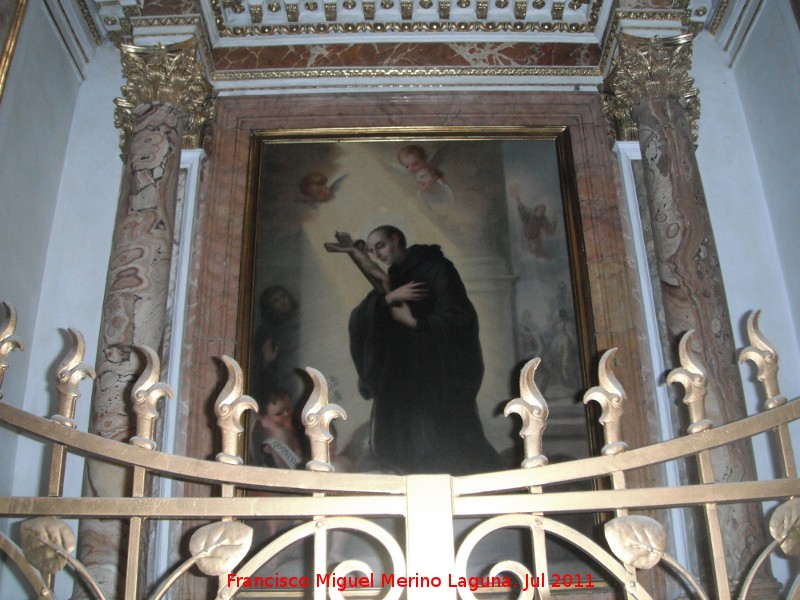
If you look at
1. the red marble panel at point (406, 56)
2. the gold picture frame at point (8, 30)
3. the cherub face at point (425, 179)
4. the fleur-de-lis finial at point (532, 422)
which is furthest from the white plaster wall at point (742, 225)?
the gold picture frame at point (8, 30)

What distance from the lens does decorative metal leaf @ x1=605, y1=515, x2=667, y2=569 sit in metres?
1.50

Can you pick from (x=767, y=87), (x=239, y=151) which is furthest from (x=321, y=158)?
(x=767, y=87)

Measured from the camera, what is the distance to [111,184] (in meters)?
5.01

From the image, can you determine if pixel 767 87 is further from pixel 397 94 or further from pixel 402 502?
pixel 402 502

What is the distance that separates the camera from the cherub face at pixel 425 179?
16.4ft

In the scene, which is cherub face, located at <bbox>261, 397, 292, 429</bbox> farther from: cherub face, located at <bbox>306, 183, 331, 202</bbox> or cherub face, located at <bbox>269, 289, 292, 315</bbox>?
cherub face, located at <bbox>306, 183, 331, 202</bbox>

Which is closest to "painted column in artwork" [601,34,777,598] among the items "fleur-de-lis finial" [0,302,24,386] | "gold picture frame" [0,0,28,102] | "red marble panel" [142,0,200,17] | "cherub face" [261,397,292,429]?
"cherub face" [261,397,292,429]

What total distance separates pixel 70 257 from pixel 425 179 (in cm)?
231

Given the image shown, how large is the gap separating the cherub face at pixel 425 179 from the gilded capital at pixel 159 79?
1496 millimetres

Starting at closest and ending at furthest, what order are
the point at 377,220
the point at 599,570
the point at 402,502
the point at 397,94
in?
the point at 402,502 < the point at 599,570 < the point at 377,220 < the point at 397,94

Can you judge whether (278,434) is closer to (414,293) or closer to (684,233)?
(414,293)

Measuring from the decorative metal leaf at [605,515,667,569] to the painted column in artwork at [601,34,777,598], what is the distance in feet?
7.20

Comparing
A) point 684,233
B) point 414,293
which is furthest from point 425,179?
point 684,233

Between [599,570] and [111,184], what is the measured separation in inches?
149
